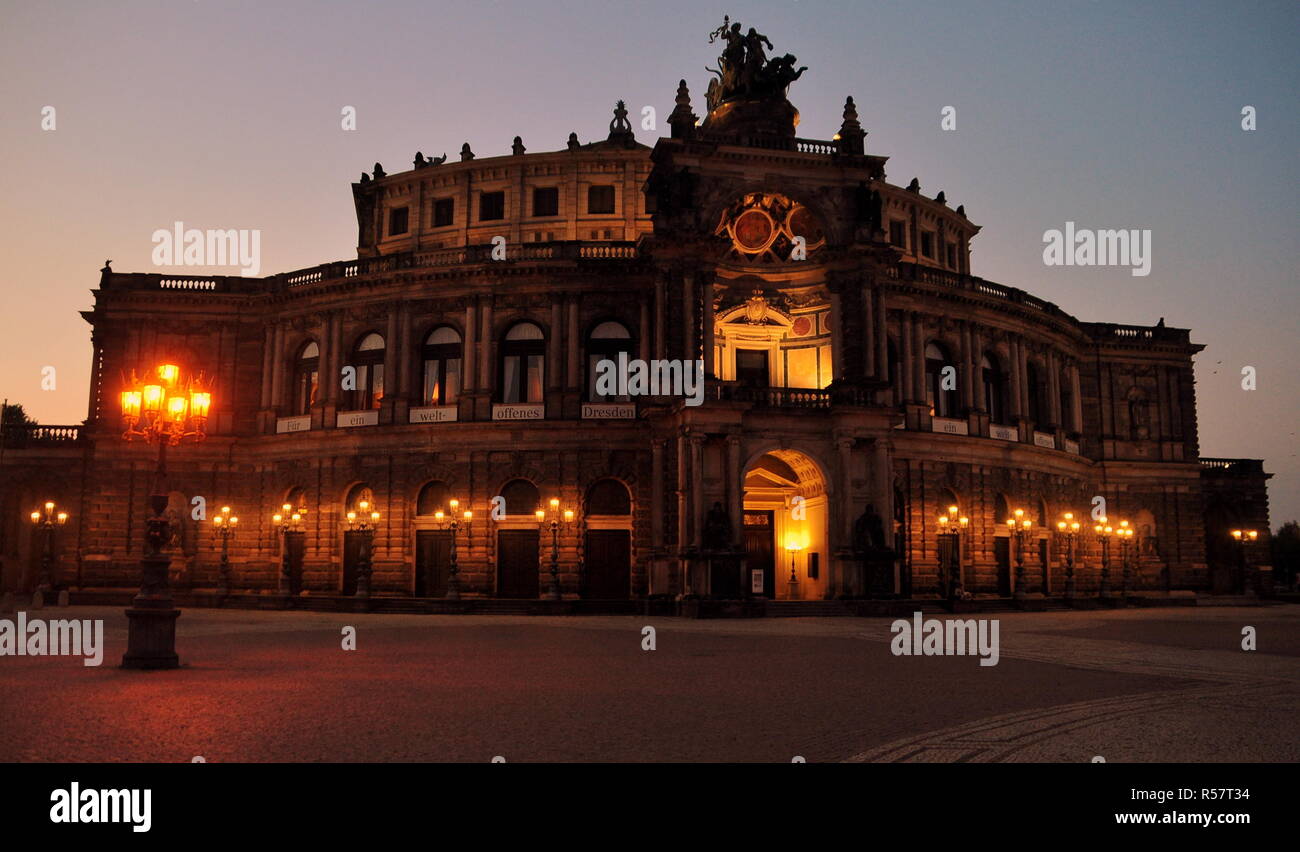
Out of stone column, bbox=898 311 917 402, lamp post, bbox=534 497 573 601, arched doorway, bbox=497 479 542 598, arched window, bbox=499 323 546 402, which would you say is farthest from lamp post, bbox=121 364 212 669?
stone column, bbox=898 311 917 402

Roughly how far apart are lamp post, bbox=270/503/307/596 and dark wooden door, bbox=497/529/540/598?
10.4 meters

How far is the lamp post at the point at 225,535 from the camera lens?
161ft

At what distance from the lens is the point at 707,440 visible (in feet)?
140

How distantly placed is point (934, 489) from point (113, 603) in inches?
1489

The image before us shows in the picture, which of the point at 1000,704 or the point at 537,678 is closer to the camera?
the point at 1000,704

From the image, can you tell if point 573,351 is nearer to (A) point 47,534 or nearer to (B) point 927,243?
(B) point 927,243

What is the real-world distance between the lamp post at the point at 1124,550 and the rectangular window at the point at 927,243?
18.4 metres

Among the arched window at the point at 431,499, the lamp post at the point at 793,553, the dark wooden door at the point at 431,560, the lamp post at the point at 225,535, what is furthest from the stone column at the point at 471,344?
the lamp post at the point at 793,553

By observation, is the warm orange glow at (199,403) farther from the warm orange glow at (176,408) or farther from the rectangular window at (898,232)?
the rectangular window at (898,232)

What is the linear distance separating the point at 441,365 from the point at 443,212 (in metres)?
11.8

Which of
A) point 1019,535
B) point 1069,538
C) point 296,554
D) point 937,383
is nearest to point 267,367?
point 296,554
